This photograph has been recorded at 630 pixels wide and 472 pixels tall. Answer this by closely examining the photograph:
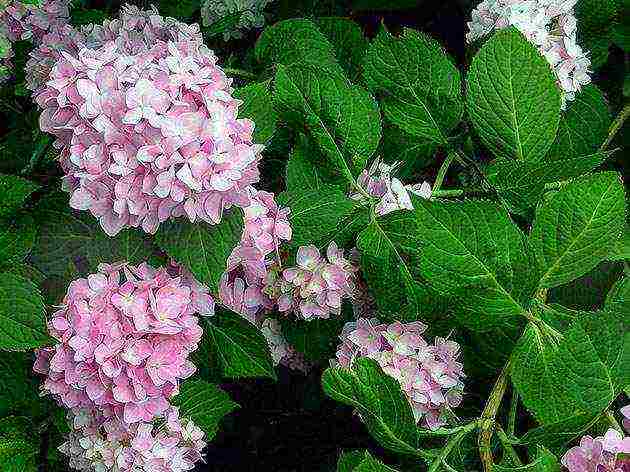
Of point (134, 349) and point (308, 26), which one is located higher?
point (308, 26)

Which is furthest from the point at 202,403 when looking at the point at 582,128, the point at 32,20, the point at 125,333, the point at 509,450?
the point at 32,20

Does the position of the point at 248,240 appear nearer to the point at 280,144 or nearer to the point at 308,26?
the point at 280,144

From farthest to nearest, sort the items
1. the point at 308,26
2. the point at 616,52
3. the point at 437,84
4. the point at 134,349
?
the point at 616,52, the point at 308,26, the point at 437,84, the point at 134,349

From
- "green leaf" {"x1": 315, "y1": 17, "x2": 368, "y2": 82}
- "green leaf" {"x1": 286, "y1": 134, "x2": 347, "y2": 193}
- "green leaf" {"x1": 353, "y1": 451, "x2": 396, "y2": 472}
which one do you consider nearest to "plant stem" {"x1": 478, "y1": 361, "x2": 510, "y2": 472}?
"green leaf" {"x1": 353, "y1": 451, "x2": 396, "y2": 472}

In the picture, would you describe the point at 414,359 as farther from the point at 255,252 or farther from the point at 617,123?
the point at 617,123

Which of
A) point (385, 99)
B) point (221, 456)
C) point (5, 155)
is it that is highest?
point (385, 99)

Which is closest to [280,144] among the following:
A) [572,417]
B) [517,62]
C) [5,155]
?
[517,62]
